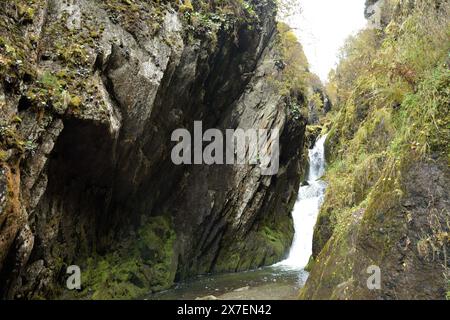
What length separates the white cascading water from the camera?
679 inches

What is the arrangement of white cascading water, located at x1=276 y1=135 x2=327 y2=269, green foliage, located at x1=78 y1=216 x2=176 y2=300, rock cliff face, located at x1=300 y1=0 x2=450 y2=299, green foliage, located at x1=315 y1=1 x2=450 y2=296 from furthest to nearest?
1. white cascading water, located at x1=276 y1=135 x2=327 y2=269
2. green foliage, located at x1=78 y1=216 x2=176 y2=300
3. green foliage, located at x1=315 y1=1 x2=450 y2=296
4. rock cliff face, located at x1=300 y1=0 x2=450 y2=299

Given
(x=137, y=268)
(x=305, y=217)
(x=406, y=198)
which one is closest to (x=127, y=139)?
(x=137, y=268)

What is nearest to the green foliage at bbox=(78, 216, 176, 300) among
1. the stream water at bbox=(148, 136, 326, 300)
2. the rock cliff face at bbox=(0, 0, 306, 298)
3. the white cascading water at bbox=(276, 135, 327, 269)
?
the rock cliff face at bbox=(0, 0, 306, 298)

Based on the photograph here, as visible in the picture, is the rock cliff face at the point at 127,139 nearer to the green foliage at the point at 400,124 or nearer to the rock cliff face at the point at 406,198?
the rock cliff face at the point at 406,198

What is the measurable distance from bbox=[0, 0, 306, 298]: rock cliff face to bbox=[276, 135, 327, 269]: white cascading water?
1207 mm

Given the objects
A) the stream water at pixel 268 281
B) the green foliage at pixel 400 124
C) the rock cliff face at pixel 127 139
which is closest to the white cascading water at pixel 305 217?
the stream water at pixel 268 281

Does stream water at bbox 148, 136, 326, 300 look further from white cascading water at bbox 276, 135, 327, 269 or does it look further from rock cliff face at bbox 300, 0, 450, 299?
rock cliff face at bbox 300, 0, 450, 299

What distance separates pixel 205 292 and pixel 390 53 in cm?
812

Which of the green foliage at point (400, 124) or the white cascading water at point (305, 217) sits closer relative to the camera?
the green foliage at point (400, 124)

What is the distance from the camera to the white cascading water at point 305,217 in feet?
56.6

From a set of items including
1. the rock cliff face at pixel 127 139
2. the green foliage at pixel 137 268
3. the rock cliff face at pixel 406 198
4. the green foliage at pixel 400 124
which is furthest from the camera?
the green foliage at pixel 137 268

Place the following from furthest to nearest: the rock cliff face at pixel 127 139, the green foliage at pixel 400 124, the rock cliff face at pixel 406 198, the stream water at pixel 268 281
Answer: the stream water at pixel 268 281 → the rock cliff face at pixel 127 139 → the green foliage at pixel 400 124 → the rock cliff face at pixel 406 198

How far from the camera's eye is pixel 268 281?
12125 mm

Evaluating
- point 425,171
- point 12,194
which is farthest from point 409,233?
point 12,194
